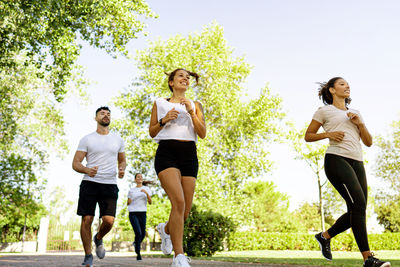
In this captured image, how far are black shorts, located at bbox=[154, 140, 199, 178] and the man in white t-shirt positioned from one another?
185 cm

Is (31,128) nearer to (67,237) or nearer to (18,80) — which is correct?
(18,80)

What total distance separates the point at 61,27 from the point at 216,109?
15.8m

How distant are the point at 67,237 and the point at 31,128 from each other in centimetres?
729

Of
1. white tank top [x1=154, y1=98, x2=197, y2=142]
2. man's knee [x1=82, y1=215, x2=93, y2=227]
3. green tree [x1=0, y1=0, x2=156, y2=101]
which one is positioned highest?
green tree [x1=0, y1=0, x2=156, y2=101]

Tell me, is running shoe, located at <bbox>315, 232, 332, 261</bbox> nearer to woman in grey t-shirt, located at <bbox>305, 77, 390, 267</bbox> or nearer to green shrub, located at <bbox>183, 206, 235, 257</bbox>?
woman in grey t-shirt, located at <bbox>305, 77, 390, 267</bbox>

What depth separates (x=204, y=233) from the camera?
12.1 meters

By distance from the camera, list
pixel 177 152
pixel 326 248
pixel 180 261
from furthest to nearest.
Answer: pixel 326 248
pixel 177 152
pixel 180 261

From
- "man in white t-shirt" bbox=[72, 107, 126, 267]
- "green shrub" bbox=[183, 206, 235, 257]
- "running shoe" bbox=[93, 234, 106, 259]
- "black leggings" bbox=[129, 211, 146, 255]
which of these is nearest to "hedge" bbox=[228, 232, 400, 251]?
"green shrub" bbox=[183, 206, 235, 257]

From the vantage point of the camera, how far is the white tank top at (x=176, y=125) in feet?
14.1

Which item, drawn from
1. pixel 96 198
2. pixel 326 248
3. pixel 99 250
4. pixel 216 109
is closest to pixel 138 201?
pixel 99 250

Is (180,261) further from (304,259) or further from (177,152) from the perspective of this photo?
(304,259)

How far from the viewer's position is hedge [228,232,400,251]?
2642 centimetres

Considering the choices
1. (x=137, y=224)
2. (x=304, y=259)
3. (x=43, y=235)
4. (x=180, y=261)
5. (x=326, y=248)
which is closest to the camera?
(x=180, y=261)

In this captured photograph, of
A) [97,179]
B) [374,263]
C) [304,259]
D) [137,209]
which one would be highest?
[97,179]
